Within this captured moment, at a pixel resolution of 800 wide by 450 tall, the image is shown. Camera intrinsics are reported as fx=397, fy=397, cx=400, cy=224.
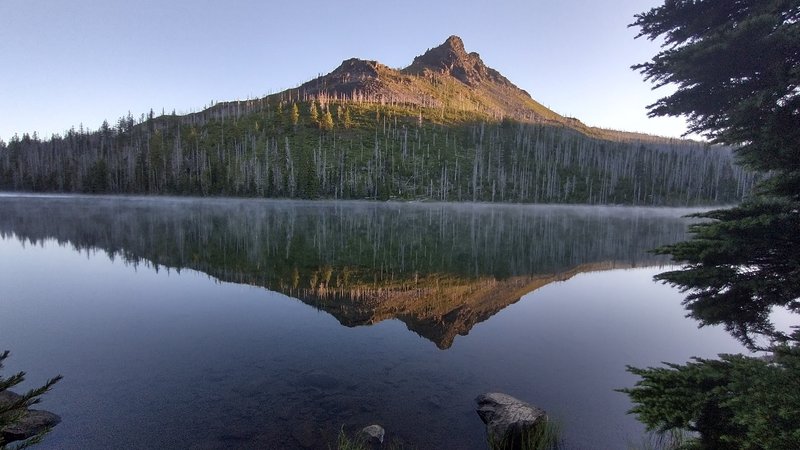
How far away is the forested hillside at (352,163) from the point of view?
447 feet

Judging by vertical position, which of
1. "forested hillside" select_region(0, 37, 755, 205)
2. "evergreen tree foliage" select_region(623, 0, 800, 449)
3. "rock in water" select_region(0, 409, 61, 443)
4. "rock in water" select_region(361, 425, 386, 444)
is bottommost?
"rock in water" select_region(361, 425, 386, 444)

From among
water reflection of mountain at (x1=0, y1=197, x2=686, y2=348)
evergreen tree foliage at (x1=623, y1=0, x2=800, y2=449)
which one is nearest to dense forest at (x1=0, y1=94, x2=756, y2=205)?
water reflection of mountain at (x1=0, y1=197, x2=686, y2=348)

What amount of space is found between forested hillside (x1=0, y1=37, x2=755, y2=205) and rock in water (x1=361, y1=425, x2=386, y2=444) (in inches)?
4902

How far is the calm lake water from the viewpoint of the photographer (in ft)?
32.8

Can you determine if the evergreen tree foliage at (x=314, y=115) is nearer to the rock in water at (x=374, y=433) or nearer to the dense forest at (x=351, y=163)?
the dense forest at (x=351, y=163)

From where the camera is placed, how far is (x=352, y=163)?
153125 millimetres

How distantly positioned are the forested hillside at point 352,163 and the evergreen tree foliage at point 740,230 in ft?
414

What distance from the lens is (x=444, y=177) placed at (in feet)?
511

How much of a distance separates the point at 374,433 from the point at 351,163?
147598 millimetres

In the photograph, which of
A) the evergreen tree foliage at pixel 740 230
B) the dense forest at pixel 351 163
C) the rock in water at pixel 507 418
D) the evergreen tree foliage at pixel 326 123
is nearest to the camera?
the evergreen tree foliage at pixel 740 230

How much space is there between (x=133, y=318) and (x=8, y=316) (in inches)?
214

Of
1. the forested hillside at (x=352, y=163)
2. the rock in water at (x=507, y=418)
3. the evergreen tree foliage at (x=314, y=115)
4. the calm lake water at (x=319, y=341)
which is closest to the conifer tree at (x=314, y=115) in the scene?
the evergreen tree foliage at (x=314, y=115)

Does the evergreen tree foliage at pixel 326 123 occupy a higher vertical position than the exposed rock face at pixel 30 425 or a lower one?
higher

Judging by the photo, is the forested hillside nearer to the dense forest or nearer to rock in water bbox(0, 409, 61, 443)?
the dense forest
